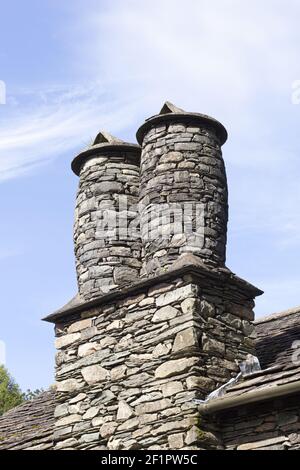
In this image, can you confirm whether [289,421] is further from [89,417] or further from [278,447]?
[89,417]

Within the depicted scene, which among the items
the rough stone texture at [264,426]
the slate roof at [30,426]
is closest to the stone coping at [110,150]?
the slate roof at [30,426]

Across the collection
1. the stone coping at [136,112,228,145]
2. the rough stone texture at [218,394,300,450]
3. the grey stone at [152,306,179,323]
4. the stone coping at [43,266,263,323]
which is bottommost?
the rough stone texture at [218,394,300,450]

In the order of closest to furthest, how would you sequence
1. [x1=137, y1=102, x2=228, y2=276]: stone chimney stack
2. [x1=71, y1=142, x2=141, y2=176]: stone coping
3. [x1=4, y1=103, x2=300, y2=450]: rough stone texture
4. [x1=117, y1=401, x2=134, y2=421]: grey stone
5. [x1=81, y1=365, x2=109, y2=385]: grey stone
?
1. [x1=4, y1=103, x2=300, y2=450]: rough stone texture
2. [x1=117, y1=401, x2=134, y2=421]: grey stone
3. [x1=81, y1=365, x2=109, y2=385]: grey stone
4. [x1=137, y1=102, x2=228, y2=276]: stone chimney stack
5. [x1=71, y1=142, x2=141, y2=176]: stone coping

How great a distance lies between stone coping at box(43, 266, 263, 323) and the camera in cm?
812

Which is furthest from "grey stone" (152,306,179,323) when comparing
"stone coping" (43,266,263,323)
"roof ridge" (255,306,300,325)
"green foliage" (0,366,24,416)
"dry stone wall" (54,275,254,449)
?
"green foliage" (0,366,24,416)

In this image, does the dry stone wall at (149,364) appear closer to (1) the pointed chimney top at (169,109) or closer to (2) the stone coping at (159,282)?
(2) the stone coping at (159,282)

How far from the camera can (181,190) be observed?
877 centimetres

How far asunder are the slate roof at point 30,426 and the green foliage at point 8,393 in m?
11.2

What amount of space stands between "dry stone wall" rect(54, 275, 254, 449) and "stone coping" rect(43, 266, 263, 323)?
0.05 m

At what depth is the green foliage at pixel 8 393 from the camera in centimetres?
2250

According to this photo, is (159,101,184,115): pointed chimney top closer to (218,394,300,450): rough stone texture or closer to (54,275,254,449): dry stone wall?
(54,275,254,449): dry stone wall

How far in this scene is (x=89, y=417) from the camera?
8.40 metres

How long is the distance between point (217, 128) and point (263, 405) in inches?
129
